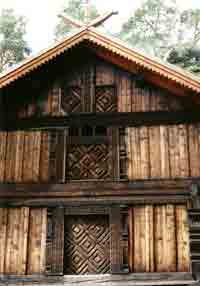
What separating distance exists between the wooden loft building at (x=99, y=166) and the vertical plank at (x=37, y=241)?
28mm

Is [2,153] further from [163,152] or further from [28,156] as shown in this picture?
[163,152]

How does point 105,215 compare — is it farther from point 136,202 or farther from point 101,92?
point 101,92

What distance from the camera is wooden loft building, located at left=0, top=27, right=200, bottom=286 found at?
1359 centimetres

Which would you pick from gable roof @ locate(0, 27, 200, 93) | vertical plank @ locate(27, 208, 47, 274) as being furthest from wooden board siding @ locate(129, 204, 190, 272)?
gable roof @ locate(0, 27, 200, 93)

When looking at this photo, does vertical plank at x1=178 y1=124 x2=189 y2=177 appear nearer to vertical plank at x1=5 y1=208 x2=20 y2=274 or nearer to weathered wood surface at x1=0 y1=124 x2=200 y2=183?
weathered wood surface at x1=0 y1=124 x2=200 y2=183

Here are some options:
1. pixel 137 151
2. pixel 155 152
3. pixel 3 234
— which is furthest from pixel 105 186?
pixel 3 234

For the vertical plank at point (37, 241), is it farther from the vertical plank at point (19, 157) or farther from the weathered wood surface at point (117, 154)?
the vertical plank at point (19, 157)

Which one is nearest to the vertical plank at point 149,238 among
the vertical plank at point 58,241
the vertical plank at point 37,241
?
the vertical plank at point 58,241

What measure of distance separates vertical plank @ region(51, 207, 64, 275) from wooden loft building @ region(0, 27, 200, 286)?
0.03 meters

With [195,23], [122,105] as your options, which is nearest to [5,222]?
[122,105]

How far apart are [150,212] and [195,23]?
2114 centimetres

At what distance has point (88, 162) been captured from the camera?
1465 centimetres

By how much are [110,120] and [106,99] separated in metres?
0.81

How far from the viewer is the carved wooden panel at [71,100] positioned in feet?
50.5
